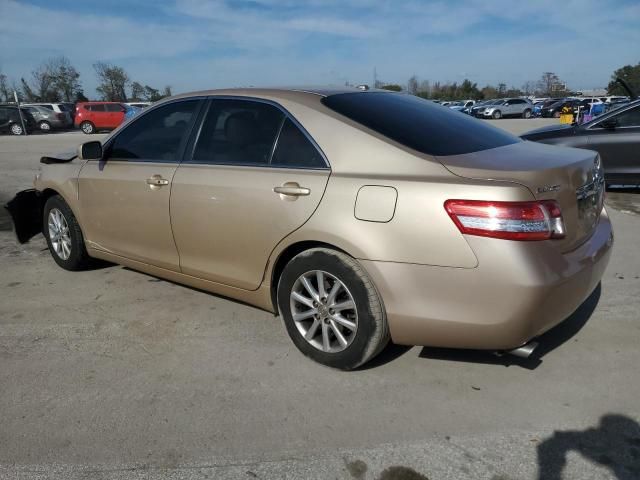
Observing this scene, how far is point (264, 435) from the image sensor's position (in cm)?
255

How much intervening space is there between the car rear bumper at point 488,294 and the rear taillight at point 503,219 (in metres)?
0.04

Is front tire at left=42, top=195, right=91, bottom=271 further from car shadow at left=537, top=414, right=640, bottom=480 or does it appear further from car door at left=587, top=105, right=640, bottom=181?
car door at left=587, top=105, right=640, bottom=181

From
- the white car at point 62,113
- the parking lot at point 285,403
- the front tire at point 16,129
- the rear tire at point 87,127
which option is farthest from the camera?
the white car at point 62,113

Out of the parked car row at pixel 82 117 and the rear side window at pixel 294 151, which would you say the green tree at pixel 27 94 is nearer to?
the parked car row at pixel 82 117

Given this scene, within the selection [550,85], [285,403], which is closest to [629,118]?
[285,403]

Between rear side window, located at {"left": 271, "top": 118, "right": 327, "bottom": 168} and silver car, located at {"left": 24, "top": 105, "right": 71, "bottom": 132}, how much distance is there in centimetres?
3159

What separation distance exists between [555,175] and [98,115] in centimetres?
2955

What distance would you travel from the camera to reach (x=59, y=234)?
4.88m

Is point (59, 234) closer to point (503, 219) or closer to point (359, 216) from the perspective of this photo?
point (359, 216)

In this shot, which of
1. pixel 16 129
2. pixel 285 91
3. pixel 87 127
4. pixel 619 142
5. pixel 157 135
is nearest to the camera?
pixel 285 91

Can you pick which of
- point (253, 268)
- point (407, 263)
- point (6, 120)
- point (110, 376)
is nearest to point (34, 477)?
point (110, 376)

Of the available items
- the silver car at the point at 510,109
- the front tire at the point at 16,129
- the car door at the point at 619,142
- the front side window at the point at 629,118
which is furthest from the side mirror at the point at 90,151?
the silver car at the point at 510,109

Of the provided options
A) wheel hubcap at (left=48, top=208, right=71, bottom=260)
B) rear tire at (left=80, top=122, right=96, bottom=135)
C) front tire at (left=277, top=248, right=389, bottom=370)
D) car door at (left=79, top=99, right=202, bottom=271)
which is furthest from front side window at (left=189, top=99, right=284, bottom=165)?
rear tire at (left=80, top=122, right=96, bottom=135)

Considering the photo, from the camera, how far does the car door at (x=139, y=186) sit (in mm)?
3750
